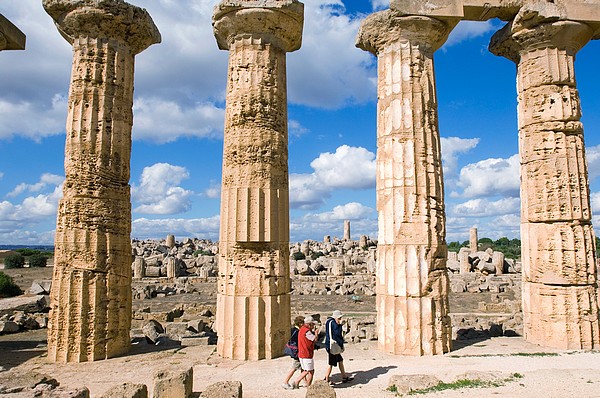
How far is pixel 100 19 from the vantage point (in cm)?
965

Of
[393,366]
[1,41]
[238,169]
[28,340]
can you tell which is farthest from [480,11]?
[28,340]

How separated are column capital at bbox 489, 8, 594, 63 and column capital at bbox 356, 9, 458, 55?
1647 millimetres

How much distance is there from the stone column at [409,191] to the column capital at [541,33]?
169 centimetres

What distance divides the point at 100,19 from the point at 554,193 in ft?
36.3

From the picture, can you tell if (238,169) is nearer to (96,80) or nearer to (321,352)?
(96,80)

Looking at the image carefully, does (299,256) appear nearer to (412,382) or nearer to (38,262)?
(38,262)

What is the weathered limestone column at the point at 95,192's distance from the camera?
9.17 metres

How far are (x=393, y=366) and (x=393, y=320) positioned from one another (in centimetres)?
124

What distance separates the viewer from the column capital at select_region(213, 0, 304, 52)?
30.7ft

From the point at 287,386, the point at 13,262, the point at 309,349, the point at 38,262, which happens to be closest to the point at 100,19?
the point at 309,349

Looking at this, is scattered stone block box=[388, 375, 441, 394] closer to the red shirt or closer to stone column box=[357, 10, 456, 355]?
the red shirt

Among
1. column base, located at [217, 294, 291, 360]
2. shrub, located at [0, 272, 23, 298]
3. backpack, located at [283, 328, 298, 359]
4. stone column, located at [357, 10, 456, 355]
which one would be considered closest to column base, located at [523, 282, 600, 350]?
stone column, located at [357, 10, 456, 355]

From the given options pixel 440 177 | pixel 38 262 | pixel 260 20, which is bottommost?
pixel 38 262

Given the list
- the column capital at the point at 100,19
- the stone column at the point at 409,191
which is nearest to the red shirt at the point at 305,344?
the stone column at the point at 409,191
